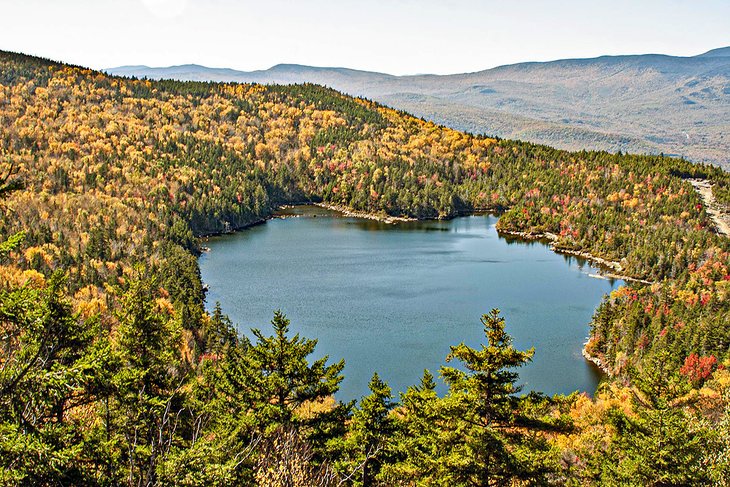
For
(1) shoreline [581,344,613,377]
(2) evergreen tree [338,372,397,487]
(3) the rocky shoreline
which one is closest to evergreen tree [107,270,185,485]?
(2) evergreen tree [338,372,397,487]

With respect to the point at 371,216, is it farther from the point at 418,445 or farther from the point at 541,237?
the point at 418,445

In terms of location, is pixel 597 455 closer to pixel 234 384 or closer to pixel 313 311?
pixel 234 384

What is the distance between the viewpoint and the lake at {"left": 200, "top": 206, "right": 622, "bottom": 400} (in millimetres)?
58031

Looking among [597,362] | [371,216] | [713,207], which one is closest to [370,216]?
[371,216]

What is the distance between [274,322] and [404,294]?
190ft

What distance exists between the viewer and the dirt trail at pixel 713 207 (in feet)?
413

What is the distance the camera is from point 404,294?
81.6 m

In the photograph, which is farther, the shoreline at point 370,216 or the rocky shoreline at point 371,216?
the rocky shoreline at point 371,216

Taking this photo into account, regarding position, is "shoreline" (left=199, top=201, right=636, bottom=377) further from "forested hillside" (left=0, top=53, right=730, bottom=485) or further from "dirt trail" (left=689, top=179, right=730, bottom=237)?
"dirt trail" (left=689, top=179, right=730, bottom=237)

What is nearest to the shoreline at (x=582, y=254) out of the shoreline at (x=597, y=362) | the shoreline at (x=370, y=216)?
the shoreline at (x=370, y=216)

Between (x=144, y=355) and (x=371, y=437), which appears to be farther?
(x=371, y=437)

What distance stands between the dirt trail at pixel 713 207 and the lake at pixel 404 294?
38738 millimetres

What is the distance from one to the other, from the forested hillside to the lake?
5.41 meters

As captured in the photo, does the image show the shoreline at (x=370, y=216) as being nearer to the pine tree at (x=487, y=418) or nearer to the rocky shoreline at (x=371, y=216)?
the rocky shoreline at (x=371, y=216)
